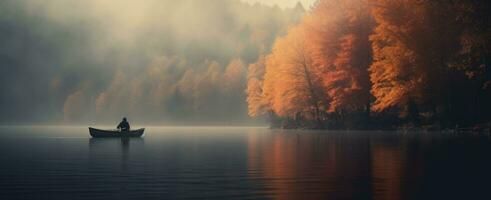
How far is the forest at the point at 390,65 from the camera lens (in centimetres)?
5069

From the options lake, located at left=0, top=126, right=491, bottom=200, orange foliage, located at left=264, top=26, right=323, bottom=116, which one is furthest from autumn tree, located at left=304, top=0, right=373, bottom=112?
lake, located at left=0, top=126, right=491, bottom=200

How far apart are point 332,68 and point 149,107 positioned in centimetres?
8369

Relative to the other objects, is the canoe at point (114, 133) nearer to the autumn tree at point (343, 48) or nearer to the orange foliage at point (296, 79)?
the autumn tree at point (343, 48)

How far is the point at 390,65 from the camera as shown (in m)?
53.2

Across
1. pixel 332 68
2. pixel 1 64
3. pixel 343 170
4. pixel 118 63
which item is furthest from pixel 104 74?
pixel 343 170

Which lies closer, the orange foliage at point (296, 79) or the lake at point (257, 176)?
the lake at point (257, 176)

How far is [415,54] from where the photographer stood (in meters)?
52.5

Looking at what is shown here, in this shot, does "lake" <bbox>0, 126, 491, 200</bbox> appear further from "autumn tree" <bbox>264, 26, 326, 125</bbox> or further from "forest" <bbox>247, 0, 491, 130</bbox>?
"autumn tree" <bbox>264, 26, 326, 125</bbox>

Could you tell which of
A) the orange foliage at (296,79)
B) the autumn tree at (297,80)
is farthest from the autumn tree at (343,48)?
the autumn tree at (297,80)

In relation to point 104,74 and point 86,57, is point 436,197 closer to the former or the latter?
point 104,74

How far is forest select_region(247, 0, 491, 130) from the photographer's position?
50688mm

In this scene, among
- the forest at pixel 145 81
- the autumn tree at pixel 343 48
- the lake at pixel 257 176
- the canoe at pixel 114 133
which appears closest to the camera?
the lake at pixel 257 176

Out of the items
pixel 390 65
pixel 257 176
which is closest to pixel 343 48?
pixel 390 65

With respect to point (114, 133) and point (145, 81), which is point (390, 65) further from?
point (145, 81)
